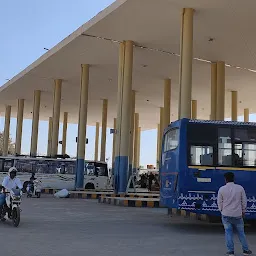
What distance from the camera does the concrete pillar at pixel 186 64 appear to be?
61.9ft

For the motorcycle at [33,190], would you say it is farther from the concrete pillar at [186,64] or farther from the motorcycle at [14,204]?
the motorcycle at [14,204]

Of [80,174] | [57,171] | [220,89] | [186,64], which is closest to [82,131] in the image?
[80,174]

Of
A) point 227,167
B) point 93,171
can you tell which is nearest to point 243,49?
point 93,171

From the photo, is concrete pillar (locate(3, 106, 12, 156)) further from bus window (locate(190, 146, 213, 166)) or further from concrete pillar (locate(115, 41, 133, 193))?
bus window (locate(190, 146, 213, 166))

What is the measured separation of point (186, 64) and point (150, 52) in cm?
597

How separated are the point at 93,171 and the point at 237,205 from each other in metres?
22.4

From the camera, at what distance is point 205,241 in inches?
356

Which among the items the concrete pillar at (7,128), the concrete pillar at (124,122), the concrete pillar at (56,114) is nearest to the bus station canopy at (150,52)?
the concrete pillar at (56,114)

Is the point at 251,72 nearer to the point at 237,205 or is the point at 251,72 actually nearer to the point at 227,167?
the point at 227,167

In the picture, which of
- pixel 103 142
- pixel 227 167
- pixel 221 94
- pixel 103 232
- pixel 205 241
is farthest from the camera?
pixel 103 142

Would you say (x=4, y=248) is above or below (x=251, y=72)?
below

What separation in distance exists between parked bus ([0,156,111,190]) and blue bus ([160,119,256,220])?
1776cm

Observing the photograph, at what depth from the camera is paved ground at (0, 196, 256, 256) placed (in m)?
7.44

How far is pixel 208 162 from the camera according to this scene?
35.1 ft
